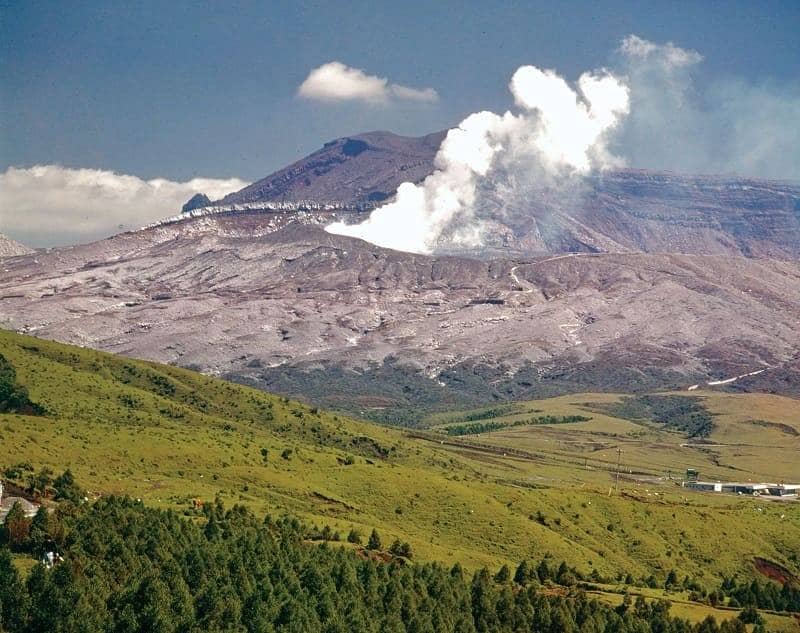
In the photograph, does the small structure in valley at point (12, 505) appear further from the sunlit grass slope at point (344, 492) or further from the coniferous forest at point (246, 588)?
the sunlit grass slope at point (344, 492)

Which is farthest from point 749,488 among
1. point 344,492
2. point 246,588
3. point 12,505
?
point 12,505

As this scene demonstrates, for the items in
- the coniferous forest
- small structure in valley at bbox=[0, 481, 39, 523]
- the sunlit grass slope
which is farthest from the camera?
the sunlit grass slope

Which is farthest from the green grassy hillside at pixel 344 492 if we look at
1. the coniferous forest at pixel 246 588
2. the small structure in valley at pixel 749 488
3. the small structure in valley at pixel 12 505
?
the small structure in valley at pixel 749 488

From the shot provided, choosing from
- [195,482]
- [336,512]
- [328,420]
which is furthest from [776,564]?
[328,420]

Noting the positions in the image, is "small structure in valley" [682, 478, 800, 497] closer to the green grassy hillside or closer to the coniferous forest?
the green grassy hillside

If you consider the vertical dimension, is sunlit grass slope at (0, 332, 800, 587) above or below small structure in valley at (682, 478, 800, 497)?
above

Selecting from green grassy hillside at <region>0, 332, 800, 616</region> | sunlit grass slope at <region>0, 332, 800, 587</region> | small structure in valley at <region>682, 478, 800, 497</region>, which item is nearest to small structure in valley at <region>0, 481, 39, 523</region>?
green grassy hillside at <region>0, 332, 800, 616</region>

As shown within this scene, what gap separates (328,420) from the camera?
557 ft

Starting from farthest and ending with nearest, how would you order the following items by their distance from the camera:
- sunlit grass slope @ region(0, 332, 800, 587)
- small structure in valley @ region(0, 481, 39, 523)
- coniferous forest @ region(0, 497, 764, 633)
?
sunlit grass slope @ region(0, 332, 800, 587) → small structure in valley @ region(0, 481, 39, 523) → coniferous forest @ region(0, 497, 764, 633)

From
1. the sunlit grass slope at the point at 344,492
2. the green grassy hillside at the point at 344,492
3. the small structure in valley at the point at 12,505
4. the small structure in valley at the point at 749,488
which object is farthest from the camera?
the small structure in valley at the point at 749,488

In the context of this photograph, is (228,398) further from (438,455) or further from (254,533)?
(254,533)

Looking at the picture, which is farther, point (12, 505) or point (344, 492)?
point (344, 492)

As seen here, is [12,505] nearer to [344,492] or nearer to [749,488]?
[344,492]

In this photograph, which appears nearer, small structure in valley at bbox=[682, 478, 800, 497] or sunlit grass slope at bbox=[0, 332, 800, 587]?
sunlit grass slope at bbox=[0, 332, 800, 587]
